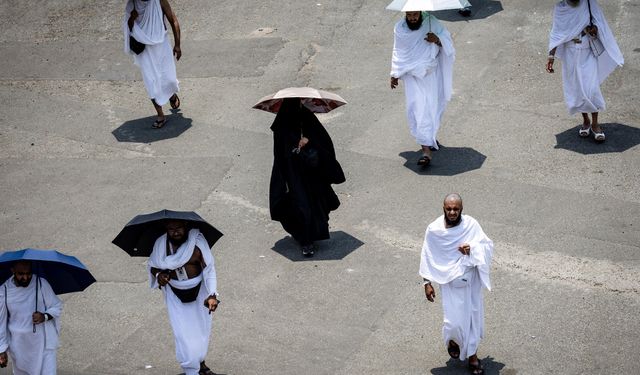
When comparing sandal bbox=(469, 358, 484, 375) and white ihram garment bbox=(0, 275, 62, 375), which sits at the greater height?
white ihram garment bbox=(0, 275, 62, 375)

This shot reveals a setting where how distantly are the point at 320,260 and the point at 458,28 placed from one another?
706cm

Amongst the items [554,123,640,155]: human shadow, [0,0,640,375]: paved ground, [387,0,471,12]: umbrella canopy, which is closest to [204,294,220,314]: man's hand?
[0,0,640,375]: paved ground

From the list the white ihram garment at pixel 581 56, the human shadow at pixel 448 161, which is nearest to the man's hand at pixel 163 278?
the human shadow at pixel 448 161

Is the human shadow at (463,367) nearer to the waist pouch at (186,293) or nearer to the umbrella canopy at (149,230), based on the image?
the waist pouch at (186,293)

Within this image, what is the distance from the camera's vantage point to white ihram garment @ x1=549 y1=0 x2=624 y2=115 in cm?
1429

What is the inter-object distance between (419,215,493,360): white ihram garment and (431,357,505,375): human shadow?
0.21 meters

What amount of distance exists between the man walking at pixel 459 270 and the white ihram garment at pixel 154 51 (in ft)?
22.5

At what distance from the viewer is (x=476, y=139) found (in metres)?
14.8

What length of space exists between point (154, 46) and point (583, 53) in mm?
5715

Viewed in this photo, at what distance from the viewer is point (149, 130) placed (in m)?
15.8

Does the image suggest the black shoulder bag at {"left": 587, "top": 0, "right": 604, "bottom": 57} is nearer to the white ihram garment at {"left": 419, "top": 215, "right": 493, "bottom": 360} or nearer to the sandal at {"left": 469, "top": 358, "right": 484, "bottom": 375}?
the white ihram garment at {"left": 419, "top": 215, "right": 493, "bottom": 360}

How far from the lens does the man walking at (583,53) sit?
1427cm

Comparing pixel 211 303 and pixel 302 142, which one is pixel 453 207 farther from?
pixel 302 142

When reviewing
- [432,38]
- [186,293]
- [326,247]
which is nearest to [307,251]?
[326,247]
